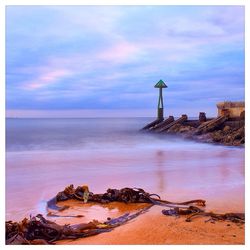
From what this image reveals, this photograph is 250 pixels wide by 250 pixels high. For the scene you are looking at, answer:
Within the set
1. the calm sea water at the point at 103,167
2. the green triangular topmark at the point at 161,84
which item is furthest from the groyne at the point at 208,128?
the green triangular topmark at the point at 161,84

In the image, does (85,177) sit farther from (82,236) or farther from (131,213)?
(82,236)

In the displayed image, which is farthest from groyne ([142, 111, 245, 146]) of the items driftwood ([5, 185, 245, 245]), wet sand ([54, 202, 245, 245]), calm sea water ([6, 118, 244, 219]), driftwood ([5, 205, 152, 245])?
driftwood ([5, 205, 152, 245])

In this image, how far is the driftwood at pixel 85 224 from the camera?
7.30ft

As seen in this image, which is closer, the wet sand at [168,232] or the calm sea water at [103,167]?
the wet sand at [168,232]

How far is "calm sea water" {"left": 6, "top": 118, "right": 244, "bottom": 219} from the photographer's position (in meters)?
3.04

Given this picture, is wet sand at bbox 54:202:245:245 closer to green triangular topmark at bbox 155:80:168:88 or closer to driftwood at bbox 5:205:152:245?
driftwood at bbox 5:205:152:245

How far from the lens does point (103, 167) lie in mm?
4039

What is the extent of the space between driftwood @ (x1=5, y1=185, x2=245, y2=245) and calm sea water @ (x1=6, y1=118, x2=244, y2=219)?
0.55 feet

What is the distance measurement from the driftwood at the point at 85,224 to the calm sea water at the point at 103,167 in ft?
0.55

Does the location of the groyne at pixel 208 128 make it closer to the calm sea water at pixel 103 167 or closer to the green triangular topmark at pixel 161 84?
the calm sea water at pixel 103 167

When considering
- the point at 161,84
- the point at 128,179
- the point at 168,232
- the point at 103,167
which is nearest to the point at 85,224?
the point at 168,232

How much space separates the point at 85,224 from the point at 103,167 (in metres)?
1.74
